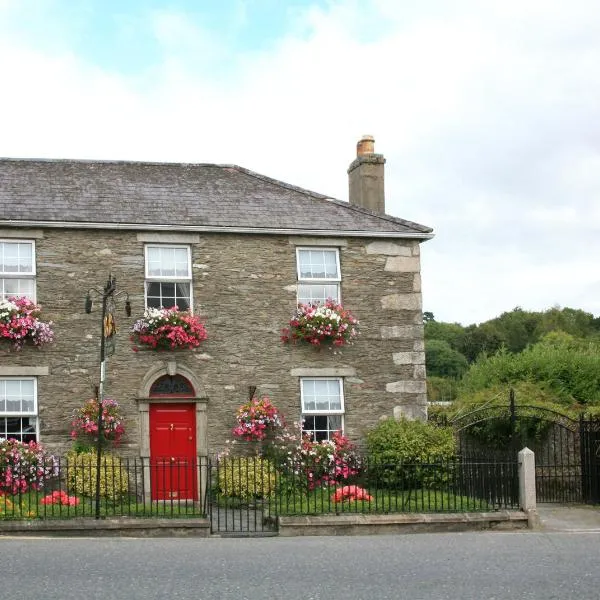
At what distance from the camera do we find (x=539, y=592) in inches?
422

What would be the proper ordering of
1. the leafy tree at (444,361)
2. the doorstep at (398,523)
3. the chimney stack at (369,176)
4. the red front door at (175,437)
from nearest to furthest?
the doorstep at (398,523) < the red front door at (175,437) < the chimney stack at (369,176) < the leafy tree at (444,361)

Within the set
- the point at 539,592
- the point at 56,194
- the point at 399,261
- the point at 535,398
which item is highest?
the point at 56,194

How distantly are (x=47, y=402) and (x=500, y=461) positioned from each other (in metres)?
9.06

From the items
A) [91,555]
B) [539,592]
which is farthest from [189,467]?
[539,592]

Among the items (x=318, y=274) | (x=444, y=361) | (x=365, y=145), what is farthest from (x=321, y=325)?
(x=444, y=361)

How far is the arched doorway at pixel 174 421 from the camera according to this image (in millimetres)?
20953

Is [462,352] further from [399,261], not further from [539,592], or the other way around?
[539,592]

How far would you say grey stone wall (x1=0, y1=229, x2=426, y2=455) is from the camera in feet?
68.3

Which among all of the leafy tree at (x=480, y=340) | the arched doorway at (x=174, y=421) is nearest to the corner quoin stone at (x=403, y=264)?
the arched doorway at (x=174, y=421)

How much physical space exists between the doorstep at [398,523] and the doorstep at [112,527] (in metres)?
1.47

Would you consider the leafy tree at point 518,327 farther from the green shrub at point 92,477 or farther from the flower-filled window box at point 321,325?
the green shrub at point 92,477

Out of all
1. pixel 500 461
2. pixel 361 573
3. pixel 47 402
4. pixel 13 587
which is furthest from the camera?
pixel 47 402

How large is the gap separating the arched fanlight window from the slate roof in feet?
10.5

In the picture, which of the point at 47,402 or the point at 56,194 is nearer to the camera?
the point at 47,402
